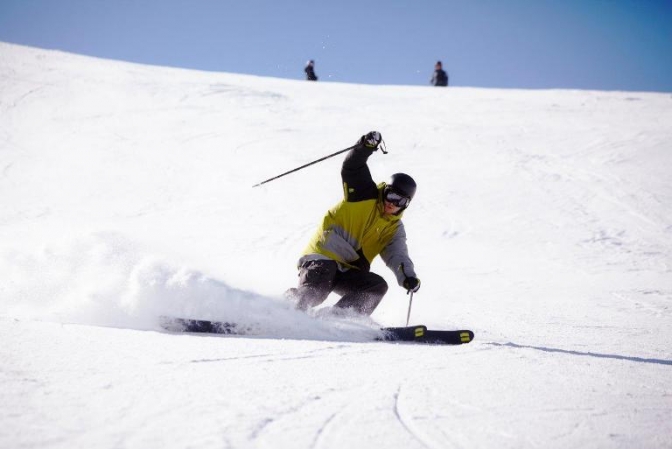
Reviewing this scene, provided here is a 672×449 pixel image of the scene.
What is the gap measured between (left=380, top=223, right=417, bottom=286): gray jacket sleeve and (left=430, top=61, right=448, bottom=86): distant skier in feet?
67.2

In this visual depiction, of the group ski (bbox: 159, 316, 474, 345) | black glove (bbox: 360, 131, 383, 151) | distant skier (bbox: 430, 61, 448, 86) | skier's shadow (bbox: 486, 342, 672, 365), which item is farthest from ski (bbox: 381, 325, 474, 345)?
distant skier (bbox: 430, 61, 448, 86)

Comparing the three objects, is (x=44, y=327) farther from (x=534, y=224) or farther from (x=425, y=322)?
(x=534, y=224)

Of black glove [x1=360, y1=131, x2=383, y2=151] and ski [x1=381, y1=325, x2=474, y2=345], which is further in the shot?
black glove [x1=360, y1=131, x2=383, y2=151]

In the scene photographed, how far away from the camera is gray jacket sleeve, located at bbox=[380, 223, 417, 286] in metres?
4.05

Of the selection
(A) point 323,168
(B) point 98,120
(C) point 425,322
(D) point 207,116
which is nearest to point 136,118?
(B) point 98,120

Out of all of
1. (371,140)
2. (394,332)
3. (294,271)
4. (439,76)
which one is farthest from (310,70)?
(394,332)

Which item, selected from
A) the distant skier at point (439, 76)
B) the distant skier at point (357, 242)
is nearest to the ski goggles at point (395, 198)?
the distant skier at point (357, 242)

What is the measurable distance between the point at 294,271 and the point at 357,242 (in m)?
1.91

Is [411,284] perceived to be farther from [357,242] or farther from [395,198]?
[395,198]

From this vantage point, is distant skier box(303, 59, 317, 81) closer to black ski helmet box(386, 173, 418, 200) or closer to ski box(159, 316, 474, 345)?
black ski helmet box(386, 173, 418, 200)

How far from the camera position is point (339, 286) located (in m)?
4.13

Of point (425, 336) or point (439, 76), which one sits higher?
point (439, 76)

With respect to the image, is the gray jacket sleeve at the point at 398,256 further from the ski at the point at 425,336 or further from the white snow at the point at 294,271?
the ski at the point at 425,336

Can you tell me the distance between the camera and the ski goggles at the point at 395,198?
157 inches
